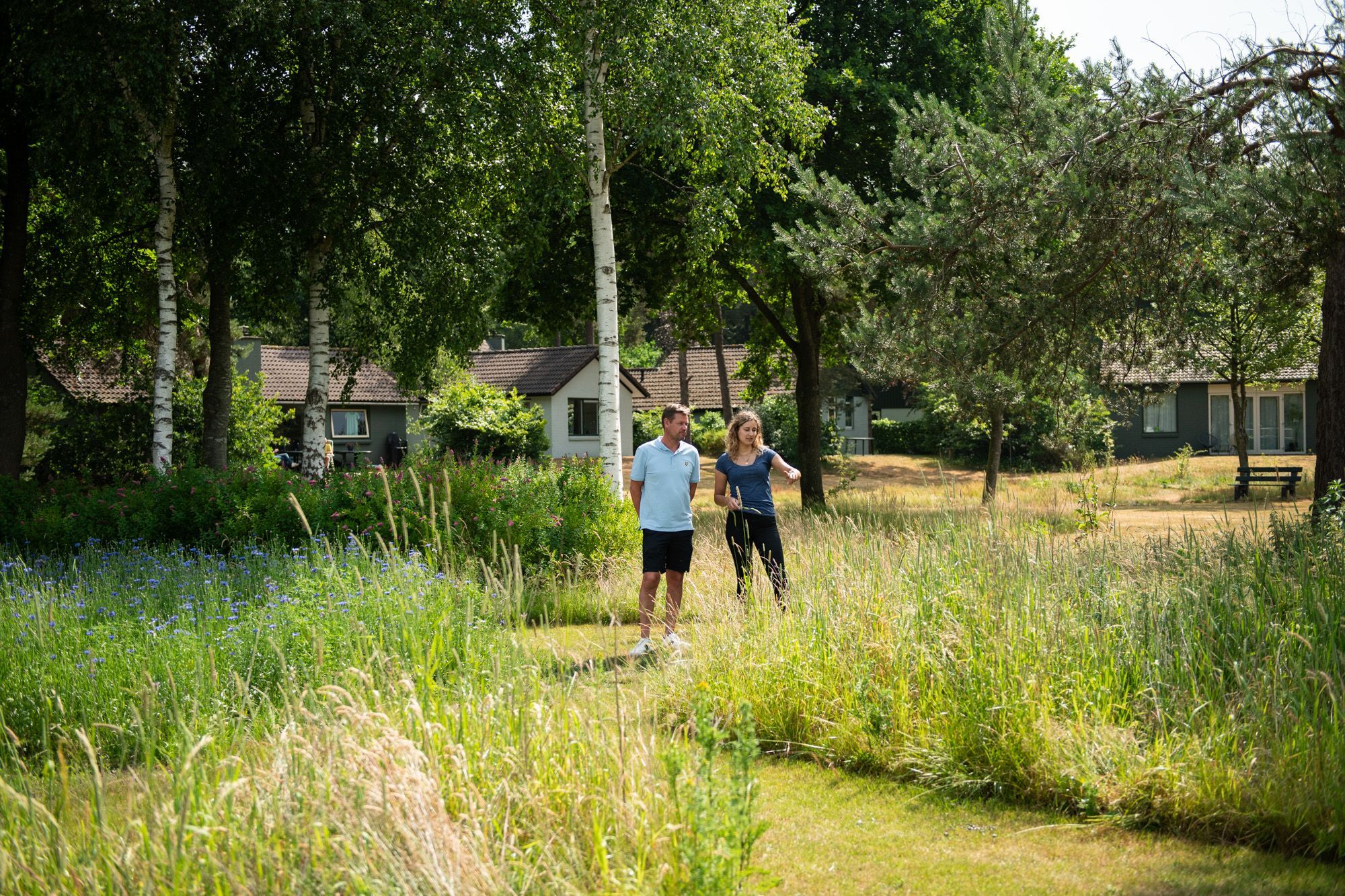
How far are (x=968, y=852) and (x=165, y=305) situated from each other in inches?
517

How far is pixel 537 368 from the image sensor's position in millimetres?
41906

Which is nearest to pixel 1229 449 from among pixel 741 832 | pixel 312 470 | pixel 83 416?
pixel 312 470

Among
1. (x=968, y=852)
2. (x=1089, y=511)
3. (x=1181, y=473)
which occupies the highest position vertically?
(x=1089, y=511)

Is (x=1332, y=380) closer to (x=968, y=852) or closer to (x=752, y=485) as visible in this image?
(x=752, y=485)

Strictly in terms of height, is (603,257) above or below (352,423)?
above

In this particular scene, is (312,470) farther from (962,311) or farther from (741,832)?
(741,832)

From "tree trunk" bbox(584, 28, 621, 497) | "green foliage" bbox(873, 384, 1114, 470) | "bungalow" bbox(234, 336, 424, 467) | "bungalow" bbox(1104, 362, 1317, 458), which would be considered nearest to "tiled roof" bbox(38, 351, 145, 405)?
"bungalow" bbox(234, 336, 424, 467)

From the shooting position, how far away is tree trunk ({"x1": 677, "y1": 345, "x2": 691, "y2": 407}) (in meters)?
41.7

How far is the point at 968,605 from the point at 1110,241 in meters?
5.62

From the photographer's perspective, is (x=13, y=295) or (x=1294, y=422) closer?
(x=13, y=295)

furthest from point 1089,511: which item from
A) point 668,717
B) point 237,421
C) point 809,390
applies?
point 237,421

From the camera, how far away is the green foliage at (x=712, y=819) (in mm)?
3152

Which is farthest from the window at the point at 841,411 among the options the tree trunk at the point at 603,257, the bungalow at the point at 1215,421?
the tree trunk at the point at 603,257

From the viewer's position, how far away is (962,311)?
11.2 metres
